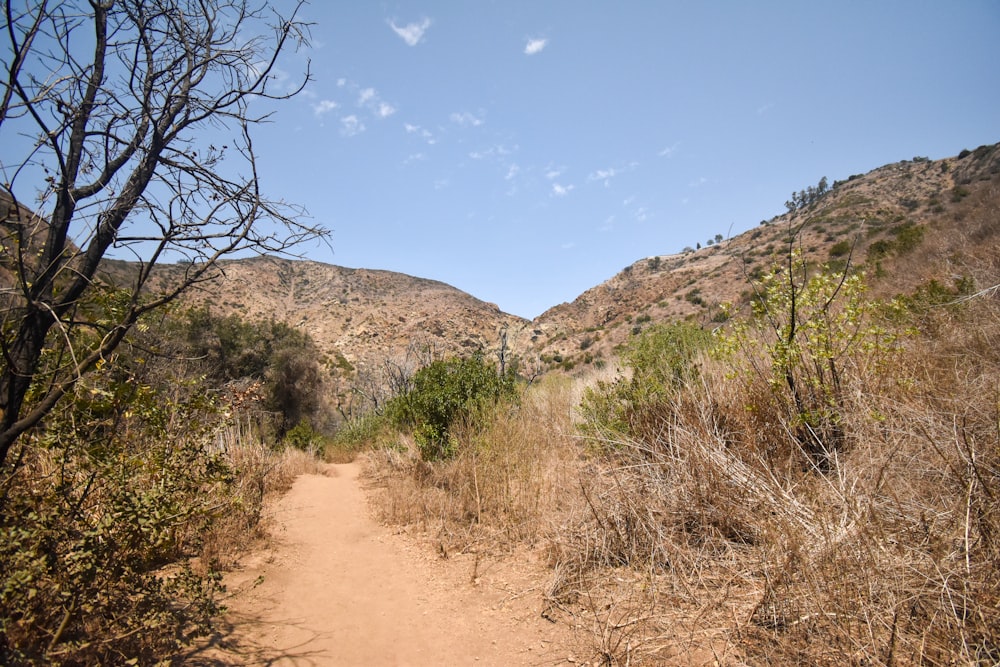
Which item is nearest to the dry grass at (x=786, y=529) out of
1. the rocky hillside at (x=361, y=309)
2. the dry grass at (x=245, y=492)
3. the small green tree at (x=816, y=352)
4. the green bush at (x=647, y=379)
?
the small green tree at (x=816, y=352)

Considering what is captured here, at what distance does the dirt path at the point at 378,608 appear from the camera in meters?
3.00

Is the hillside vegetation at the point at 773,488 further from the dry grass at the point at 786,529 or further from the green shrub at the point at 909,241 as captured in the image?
the green shrub at the point at 909,241

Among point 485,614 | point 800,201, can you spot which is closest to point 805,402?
point 485,614

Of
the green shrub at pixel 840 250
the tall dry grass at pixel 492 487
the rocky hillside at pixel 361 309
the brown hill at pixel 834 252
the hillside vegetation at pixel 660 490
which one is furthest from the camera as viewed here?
the rocky hillside at pixel 361 309

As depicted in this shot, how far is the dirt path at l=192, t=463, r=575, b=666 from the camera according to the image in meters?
3.00

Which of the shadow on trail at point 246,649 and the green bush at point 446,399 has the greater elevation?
the green bush at point 446,399

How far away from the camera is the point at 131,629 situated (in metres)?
2.38

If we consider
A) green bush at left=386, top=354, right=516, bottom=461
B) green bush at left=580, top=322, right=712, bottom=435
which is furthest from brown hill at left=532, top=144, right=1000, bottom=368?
green bush at left=386, top=354, right=516, bottom=461

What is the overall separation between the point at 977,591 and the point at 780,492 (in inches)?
41.8

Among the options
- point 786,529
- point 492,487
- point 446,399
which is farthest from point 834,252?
point 786,529

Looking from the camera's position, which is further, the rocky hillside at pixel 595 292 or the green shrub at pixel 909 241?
the rocky hillside at pixel 595 292

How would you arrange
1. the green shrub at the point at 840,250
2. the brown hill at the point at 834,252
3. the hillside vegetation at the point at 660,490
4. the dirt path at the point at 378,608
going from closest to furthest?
the hillside vegetation at the point at 660,490, the dirt path at the point at 378,608, the brown hill at the point at 834,252, the green shrub at the point at 840,250

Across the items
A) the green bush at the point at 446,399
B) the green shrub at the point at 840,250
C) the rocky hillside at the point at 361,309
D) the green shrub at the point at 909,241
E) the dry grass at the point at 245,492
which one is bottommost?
the dry grass at the point at 245,492

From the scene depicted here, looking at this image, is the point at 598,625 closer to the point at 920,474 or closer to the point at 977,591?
the point at 977,591
